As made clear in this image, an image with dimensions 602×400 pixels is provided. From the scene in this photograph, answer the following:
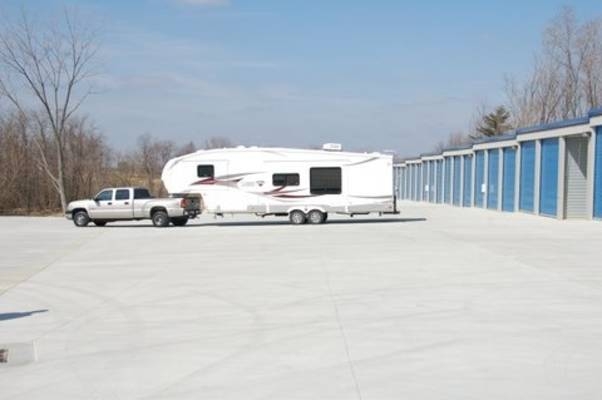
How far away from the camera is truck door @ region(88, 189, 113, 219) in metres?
31.6

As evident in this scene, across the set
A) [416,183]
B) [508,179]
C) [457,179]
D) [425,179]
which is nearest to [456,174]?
[457,179]

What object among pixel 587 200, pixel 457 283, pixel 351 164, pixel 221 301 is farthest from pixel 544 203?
pixel 221 301

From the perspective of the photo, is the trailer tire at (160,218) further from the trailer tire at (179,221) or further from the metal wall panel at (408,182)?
the metal wall panel at (408,182)

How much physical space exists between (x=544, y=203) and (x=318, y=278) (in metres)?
26.3

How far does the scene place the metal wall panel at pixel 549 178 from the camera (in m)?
35.8

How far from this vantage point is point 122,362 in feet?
24.8

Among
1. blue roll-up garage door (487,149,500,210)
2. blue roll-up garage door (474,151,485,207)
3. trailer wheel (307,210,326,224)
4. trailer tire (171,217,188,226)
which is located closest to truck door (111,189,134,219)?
trailer tire (171,217,188,226)

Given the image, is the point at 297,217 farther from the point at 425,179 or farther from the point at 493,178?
the point at 425,179

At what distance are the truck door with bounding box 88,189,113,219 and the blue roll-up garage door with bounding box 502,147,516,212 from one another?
77.1 feet

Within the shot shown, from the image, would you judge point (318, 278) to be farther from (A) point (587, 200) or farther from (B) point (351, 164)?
(A) point (587, 200)

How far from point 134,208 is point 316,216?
7.84 meters

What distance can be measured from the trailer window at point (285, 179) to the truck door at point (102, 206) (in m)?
7.26

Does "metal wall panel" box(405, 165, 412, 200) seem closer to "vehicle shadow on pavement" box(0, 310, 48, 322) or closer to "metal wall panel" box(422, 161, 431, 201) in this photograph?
"metal wall panel" box(422, 161, 431, 201)

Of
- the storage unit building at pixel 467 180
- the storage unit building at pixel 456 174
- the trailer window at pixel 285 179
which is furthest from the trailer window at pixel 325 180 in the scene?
the storage unit building at pixel 456 174
